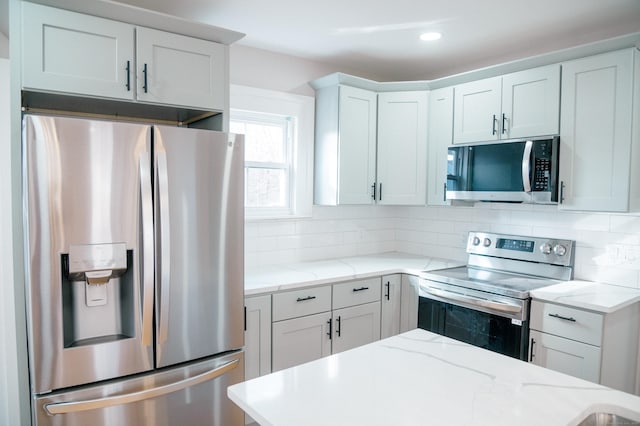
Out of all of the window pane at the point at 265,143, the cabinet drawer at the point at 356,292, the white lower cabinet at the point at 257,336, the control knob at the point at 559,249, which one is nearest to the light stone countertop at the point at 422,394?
the white lower cabinet at the point at 257,336

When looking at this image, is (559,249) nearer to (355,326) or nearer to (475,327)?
(475,327)

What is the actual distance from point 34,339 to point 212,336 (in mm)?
739

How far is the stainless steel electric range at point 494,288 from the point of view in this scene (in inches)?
97.7

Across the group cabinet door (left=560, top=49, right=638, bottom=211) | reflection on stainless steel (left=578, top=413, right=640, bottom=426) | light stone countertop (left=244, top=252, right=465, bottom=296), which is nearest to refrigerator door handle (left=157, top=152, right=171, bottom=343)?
light stone countertop (left=244, top=252, right=465, bottom=296)

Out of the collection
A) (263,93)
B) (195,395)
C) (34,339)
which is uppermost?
(263,93)

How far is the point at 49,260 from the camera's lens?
1.70m

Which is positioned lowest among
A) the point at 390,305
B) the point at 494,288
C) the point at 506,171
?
the point at 390,305

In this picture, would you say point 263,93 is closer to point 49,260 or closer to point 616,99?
point 49,260

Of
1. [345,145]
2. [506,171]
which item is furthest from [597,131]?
[345,145]

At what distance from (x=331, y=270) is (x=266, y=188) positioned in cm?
79

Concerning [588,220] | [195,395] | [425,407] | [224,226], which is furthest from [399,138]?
[425,407]

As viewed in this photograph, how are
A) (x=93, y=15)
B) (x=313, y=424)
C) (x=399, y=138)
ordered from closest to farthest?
(x=313, y=424) → (x=93, y=15) → (x=399, y=138)

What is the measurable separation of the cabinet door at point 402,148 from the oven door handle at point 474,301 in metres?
0.78

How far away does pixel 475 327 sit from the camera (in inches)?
105
